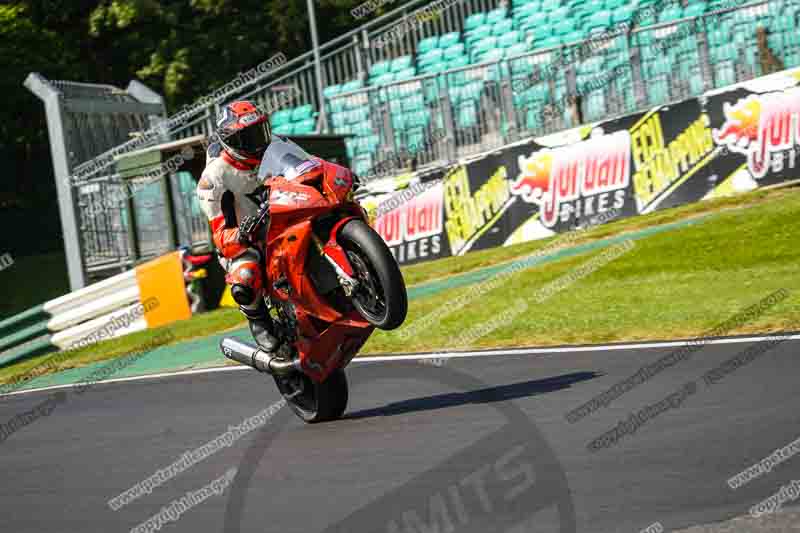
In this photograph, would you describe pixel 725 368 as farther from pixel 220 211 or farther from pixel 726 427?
pixel 220 211

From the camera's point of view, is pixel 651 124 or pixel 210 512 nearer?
pixel 210 512

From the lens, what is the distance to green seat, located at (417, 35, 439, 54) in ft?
82.8

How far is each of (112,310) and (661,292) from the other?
9637mm

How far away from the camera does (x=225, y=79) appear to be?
111ft

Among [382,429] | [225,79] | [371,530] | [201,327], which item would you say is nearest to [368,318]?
[382,429]

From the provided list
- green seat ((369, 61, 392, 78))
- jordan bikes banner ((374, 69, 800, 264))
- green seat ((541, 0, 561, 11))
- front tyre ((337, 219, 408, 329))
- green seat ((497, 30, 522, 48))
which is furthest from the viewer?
green seat ((369, 61, 392, 78))

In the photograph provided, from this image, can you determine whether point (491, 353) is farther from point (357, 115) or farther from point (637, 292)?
point (357, 115)

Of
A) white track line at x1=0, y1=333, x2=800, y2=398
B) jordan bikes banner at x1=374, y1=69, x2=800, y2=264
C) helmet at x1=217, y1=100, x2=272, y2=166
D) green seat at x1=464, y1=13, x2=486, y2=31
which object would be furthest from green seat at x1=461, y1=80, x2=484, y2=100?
helmet at x1=217, y1=100, x2=272, y2=166

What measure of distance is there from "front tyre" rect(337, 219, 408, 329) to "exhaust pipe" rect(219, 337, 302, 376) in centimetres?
89

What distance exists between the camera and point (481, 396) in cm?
803

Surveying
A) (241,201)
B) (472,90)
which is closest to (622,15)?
(472,90)

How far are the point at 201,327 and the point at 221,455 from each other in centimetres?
933

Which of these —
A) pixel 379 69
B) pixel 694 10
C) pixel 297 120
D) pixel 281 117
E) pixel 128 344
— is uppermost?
pixel 379 69

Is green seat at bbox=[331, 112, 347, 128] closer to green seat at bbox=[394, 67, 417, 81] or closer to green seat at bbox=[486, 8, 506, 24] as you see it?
green seat at bbox=[394, 67, 417, 81]
